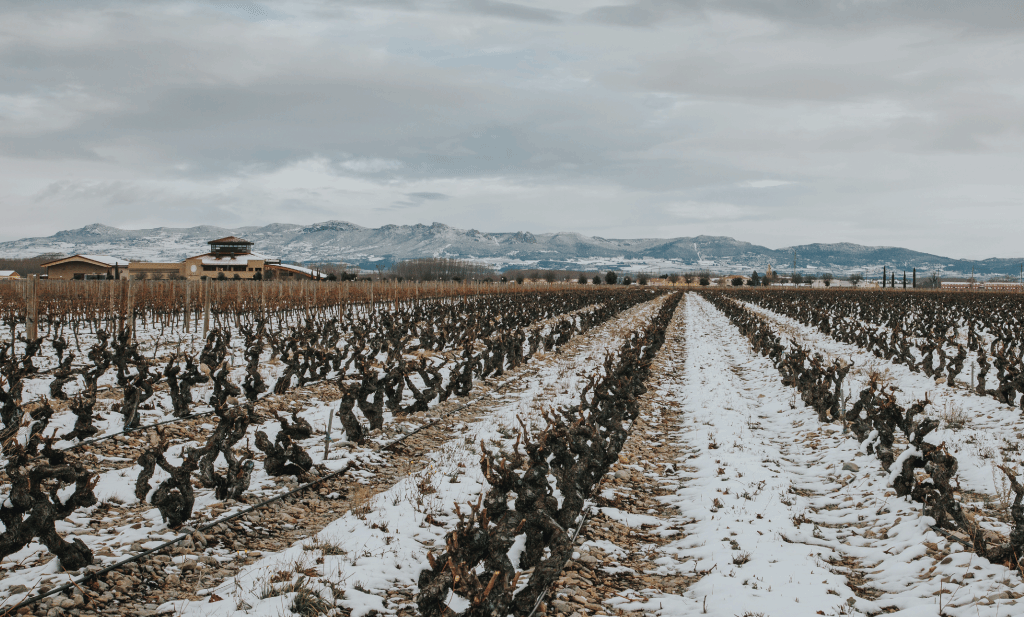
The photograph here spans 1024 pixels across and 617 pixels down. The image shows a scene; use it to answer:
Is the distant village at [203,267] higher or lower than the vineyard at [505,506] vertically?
higher

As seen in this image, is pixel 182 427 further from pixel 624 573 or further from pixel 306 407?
pixel 624 573

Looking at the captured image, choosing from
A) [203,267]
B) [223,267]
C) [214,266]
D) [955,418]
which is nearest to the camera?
[955,418]

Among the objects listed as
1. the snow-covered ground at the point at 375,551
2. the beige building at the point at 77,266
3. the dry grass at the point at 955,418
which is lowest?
the snow-covered ground at the point at 375,551

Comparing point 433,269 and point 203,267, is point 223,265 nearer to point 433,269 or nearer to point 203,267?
point 203,267

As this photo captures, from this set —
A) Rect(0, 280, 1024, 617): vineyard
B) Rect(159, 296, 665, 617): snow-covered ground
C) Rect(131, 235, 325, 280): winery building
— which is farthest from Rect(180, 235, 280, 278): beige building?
Rect(159, 296, 665, 617): snow-covered ground

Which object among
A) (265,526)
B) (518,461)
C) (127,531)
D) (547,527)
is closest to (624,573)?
(547,527)

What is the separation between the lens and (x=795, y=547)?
16.3ft

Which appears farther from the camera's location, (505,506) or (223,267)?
(223,267)

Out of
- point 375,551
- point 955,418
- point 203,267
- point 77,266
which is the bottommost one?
point 375,551

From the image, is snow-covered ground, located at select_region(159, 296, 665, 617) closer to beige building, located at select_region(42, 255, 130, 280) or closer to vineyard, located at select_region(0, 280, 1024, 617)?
vineyard, located at select_region(0, 280, 1024, 617)

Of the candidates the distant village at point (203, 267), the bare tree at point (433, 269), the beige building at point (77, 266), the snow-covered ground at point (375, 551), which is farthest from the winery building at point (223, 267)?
the snow-covered ground at point (375, 551)

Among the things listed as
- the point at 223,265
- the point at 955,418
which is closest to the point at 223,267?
the point at 223,265

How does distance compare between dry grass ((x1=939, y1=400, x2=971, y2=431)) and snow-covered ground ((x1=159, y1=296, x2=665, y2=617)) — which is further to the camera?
dry grass ((x1=939, y1=400, x2=971, y2=431))

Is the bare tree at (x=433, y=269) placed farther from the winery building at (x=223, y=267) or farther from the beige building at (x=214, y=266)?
the beige building at (x=214, y=266)
